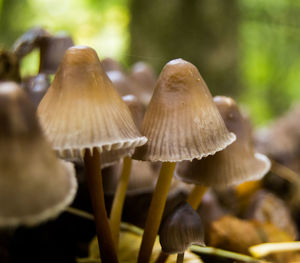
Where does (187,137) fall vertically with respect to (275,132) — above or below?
above

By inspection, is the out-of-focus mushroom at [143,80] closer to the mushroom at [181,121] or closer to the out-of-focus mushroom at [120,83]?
the out-of-focus mushroom at [120,83]

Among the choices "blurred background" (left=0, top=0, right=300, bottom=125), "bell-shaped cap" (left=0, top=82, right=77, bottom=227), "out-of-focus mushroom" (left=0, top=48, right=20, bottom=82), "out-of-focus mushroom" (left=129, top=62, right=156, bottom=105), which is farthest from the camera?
"blurred background" (left=0, top=0, right=300, bottom=125)

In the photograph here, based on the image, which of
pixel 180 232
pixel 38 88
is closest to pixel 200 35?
pixel 38 88

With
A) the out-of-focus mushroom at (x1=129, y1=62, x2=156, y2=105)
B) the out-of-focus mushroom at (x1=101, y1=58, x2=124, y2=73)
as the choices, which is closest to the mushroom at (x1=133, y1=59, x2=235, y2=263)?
the out-of-focus mushroom at (x1=101, y1=58, x2=124, y2=73)

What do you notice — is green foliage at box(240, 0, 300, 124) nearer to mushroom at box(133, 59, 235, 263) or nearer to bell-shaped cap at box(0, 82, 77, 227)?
mushroom at box(133, 59, 235, 263)

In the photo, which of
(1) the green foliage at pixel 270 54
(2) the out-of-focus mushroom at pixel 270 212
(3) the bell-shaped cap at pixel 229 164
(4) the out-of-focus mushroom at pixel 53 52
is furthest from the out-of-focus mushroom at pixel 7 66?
(1) the green foliage at pixel 270 54

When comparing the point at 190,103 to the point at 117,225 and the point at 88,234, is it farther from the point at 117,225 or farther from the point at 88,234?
the point at 88,234

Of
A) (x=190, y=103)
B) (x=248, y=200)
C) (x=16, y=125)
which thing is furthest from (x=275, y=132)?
(x=16, y=125)
